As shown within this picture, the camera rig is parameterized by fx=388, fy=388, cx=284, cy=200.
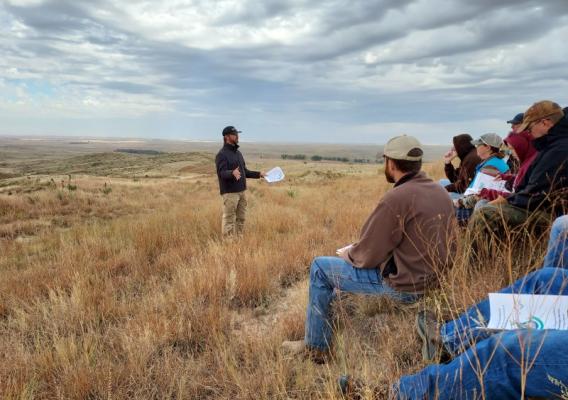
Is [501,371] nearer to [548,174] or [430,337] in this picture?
[430,337]

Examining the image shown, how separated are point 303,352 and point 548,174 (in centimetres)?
267

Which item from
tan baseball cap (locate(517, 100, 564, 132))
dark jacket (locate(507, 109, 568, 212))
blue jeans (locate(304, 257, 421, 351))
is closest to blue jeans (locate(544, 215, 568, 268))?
dark jacket (locate(507, 109, 568, 212))

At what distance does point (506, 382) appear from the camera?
5.72ft

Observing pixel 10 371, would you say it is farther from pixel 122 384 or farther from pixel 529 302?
pixel 529 302

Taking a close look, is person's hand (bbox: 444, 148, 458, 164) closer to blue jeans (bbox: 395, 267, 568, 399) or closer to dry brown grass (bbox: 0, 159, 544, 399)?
dry brown grass (bbox: 0, 159, 544, 399)

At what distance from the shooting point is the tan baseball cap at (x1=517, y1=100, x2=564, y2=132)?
3559 mm

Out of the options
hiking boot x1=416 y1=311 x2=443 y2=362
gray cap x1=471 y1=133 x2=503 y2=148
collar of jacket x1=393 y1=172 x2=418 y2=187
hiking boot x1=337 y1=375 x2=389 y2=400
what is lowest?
hiking boot x1=337 y1=375 x2=389 y2=400

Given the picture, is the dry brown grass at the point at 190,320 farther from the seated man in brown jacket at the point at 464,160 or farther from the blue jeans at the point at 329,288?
the seated man in brown jacket at the point at 464,160

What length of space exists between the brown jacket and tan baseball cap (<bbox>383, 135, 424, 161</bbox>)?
0.16 meters

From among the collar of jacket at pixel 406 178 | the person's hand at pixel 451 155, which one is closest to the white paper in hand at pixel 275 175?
the person's hand at pixel 451 155

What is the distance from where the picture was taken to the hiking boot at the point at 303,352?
109 inches

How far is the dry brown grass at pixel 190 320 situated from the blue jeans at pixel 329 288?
14cm

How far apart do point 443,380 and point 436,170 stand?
46.6 ft

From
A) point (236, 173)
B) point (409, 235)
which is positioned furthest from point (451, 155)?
point (409, 235)
